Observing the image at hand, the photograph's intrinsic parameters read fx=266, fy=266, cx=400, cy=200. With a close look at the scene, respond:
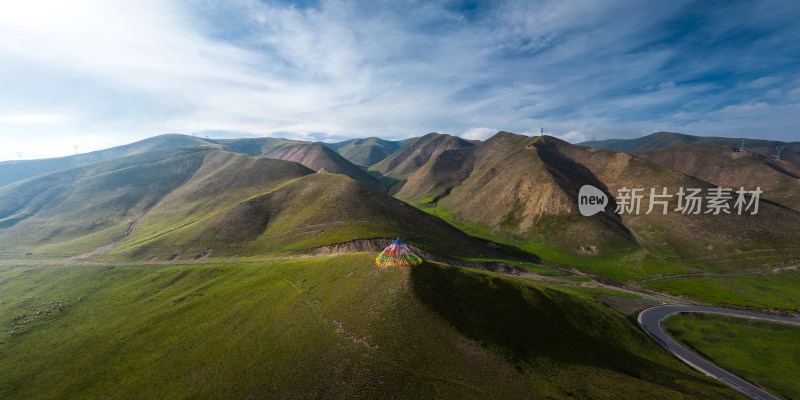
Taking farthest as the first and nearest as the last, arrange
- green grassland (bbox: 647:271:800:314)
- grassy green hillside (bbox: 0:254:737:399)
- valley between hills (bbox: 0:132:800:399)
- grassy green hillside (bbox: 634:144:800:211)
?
grassy green hillside (bbox: 634:144:800:211)
green grassland (bbox: 647:271:800:314)
valley between hills (bbox: 0:132:800:399)
grassy green hillside (bbox: 0:254:737:399)

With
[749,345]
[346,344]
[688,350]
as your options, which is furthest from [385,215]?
[749,345]

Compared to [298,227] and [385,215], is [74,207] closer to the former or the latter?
[298,227]

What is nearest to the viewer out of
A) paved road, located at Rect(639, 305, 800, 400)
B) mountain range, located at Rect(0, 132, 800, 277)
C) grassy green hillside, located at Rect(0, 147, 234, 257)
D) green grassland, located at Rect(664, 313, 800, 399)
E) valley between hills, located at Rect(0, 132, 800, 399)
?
valley between hills, located at Rect(0, 132, 800, 399)

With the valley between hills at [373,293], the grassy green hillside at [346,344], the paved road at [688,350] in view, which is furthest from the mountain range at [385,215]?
the grassy green hillside at [346,344]

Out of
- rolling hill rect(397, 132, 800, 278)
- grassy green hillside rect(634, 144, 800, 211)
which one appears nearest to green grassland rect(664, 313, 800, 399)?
rolling hill rect(397, 132, 800, 278)

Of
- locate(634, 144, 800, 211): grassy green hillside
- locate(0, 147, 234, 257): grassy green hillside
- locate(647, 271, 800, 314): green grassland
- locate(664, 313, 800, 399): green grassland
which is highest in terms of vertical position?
locate(634, 144, 800, 211): grassy green hillside

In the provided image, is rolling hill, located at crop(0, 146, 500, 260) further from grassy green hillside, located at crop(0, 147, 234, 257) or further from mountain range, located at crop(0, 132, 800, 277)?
mountain range, located at crop(0, 132, 800, 277)

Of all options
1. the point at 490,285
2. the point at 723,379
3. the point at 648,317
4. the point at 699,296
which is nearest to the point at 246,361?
the point at 490,285
